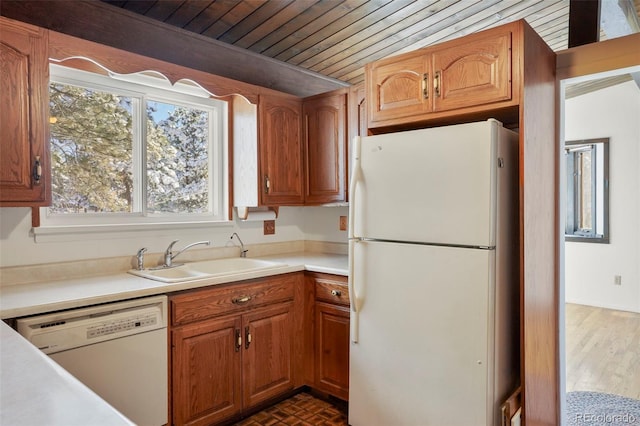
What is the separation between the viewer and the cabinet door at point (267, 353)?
238 centimetres

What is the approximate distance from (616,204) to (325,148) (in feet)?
13.3

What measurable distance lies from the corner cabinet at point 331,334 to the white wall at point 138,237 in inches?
28.2

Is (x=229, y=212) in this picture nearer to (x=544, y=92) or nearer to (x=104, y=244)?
(x=104, y=244)

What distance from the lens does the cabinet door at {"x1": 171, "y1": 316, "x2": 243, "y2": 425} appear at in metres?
2.07

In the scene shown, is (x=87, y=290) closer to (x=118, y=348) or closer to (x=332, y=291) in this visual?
(x=118, y=348)

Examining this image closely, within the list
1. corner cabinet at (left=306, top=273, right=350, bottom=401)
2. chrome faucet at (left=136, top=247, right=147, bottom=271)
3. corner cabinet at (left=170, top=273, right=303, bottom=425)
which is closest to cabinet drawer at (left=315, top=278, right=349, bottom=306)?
corner cabinet at (left=306, top=273, right=350, bottom=401)

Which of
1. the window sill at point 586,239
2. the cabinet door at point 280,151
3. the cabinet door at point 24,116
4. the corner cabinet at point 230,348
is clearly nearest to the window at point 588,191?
the window sill at point 586,239

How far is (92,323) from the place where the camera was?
176 centimetres

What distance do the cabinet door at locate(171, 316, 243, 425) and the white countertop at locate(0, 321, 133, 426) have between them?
3.60 ft

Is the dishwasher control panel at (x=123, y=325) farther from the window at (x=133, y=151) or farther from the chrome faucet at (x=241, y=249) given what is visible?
the chrome faucet at (x=241, y=249)

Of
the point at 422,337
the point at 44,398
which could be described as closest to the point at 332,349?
the point at 422,337

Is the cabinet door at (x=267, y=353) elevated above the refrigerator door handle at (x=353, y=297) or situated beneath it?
situated beneath

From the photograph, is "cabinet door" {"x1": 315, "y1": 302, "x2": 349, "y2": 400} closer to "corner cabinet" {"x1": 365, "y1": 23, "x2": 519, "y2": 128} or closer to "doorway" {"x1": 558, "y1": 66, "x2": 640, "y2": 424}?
"corner cabinet" {"x1": 365, "y1": 23, "x2": 519, "y2": 128}

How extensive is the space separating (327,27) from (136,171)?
61.7 inches
